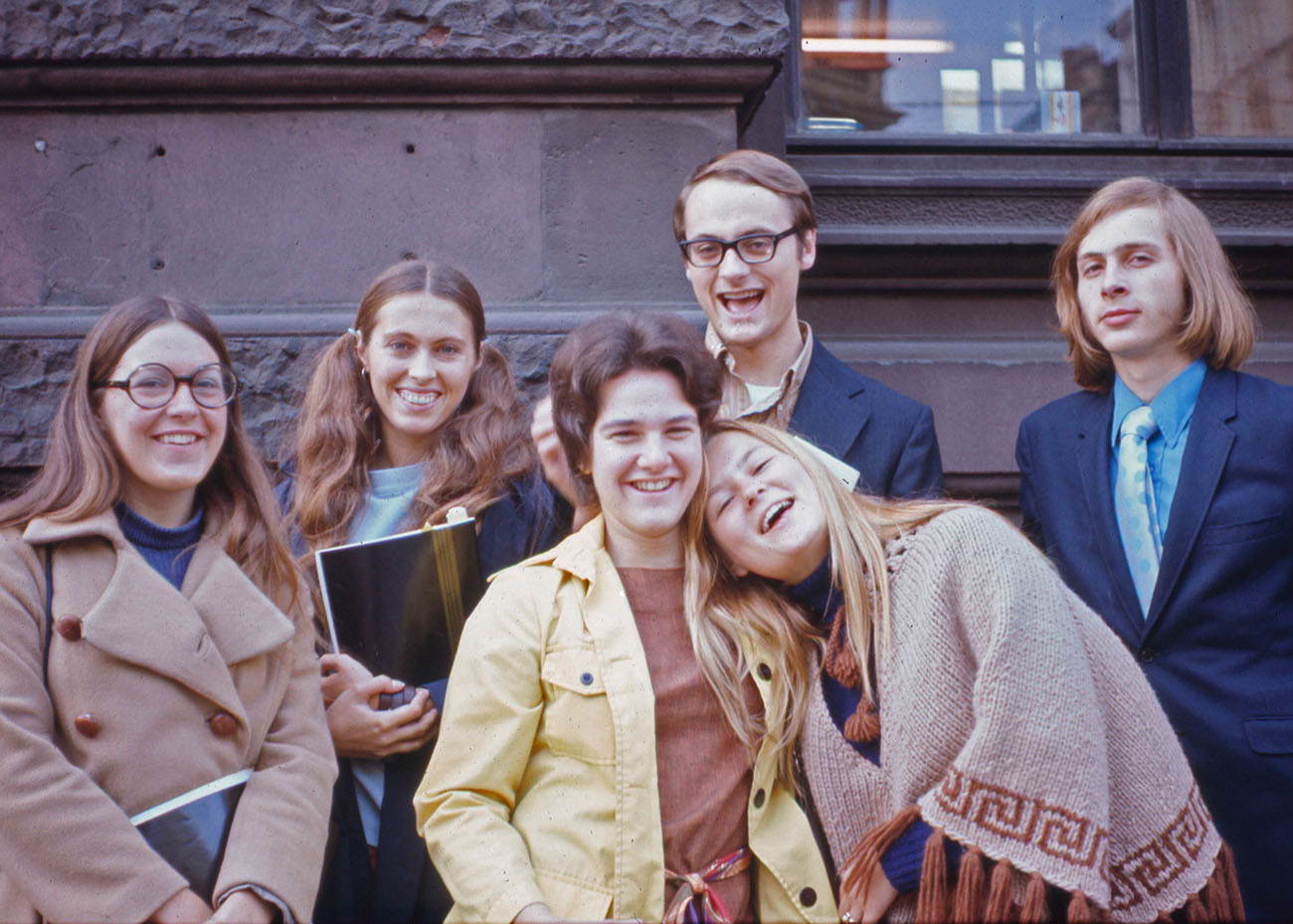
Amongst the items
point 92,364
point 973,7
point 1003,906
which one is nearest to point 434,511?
point 92,364

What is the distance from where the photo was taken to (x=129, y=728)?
2387 mm

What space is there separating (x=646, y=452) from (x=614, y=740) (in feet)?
2.10

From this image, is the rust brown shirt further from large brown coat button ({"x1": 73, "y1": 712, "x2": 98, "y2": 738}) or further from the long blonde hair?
large brown coat button ({"x1": 73, "y1": 712, "x2": 98, "y2": 738})

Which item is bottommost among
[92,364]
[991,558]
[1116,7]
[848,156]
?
[991,558]

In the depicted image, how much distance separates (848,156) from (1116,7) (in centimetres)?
141

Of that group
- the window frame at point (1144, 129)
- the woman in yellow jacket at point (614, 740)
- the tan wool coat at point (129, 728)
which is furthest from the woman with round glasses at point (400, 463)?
the window frame at point (1144, 129)

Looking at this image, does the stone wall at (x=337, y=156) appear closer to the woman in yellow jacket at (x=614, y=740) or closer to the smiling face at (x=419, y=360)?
the smiling face at (x=419, y=360)

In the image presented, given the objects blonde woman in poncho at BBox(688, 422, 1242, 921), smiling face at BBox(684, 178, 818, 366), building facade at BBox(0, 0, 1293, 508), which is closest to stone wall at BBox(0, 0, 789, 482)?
building facade at BBox(0, 0, 1293, 508)

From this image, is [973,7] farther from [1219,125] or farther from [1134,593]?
[1134,593]

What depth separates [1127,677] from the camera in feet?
8.04

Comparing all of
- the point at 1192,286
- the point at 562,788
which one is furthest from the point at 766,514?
the point at 1192,286

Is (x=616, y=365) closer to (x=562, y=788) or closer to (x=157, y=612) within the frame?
(x=562, y=788)

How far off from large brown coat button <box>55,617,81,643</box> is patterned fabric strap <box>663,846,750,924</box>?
1.30 meters

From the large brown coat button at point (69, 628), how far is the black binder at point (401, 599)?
1.96 feet
